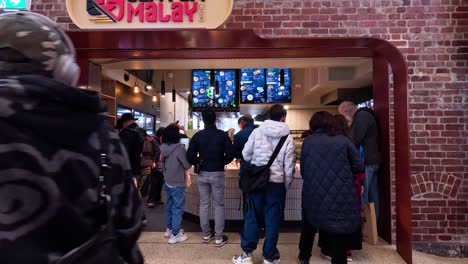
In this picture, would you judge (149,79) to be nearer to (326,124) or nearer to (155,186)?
(155,186)

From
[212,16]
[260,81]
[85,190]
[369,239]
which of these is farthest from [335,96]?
[85,190]

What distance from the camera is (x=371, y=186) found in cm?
448

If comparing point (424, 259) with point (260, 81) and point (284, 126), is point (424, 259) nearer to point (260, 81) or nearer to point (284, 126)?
point (284, 126)

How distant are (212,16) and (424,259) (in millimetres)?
3617

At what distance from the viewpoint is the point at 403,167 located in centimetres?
384

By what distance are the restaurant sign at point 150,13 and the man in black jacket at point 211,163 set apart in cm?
116

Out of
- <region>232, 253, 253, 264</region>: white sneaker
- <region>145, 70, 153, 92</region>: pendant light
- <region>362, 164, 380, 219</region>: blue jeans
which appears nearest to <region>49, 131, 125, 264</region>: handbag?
<region>232, 253, 253, 264</region>: white sneaker

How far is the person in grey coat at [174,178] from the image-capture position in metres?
4.68

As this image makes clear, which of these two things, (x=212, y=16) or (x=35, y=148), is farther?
(x=212, y=16)

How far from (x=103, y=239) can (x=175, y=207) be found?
390cm

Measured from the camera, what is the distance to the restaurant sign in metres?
3.96

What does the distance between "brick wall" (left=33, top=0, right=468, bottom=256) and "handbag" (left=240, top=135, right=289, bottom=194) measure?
61.6 inches

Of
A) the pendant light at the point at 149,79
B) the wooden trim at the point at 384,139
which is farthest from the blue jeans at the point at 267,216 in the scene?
the pendant light at the point at 149,79

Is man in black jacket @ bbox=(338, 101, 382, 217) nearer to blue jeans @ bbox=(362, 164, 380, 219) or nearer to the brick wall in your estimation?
blue jeans @ bbox=(362, 164, 380, 219)
